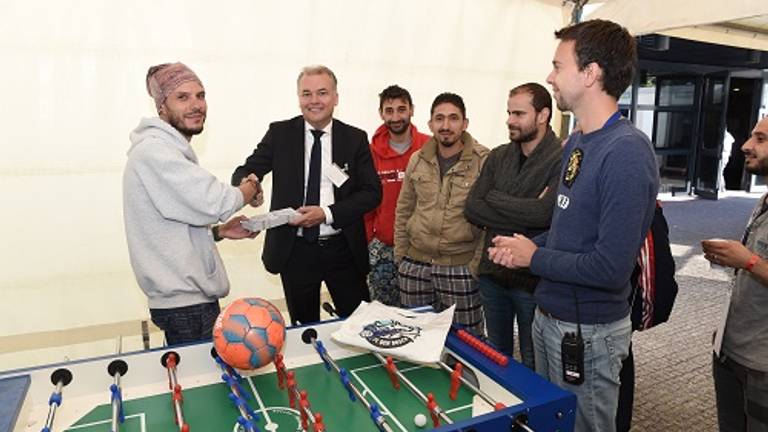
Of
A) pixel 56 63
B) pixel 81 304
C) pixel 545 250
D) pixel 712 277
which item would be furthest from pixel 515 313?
pixel 712 277

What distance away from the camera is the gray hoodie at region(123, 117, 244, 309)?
1845 mm

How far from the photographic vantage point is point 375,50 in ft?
A: 11.3

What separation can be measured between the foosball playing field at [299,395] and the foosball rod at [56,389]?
0.02 m

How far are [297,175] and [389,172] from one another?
0.77m

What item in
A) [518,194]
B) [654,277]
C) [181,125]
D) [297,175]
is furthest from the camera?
[297,175]

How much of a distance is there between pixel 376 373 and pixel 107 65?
2272mm

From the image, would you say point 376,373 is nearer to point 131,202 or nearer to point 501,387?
point 501,387

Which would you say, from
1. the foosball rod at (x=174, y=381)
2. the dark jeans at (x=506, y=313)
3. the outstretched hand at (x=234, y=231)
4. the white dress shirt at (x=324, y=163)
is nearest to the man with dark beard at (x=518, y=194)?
the dark jeans at (x=506, y=313)

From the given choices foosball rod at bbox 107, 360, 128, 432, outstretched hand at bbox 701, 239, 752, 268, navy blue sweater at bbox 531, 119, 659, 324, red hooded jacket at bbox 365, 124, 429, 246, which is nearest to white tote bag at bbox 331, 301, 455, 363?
navy blue sweater at bbox 531, 119, 659, 324

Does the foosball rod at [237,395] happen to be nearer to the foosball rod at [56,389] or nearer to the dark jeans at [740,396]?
the foosball rod at [56,389]

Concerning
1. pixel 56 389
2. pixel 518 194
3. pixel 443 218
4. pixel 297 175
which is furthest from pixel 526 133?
pixel 56 389

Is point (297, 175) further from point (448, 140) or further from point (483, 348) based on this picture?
point (483, 348)

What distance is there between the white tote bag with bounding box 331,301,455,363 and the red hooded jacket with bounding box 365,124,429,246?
1.27m

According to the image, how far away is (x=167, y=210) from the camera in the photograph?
72.9 inches
